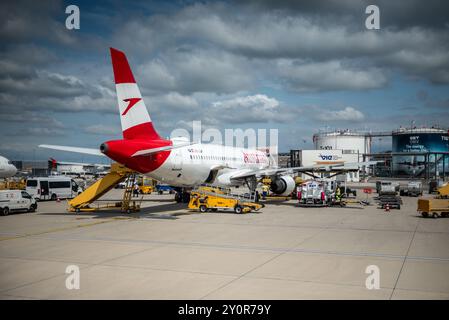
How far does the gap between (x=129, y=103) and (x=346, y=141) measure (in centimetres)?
9748

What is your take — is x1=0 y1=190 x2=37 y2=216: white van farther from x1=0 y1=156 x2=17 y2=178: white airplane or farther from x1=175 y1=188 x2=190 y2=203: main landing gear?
x1=175 y1=188 x2=190 y2=203: main landing gear

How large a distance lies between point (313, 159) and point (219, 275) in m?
70.0

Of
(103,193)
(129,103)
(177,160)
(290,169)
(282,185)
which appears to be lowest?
(103,193)

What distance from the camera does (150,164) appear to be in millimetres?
26531

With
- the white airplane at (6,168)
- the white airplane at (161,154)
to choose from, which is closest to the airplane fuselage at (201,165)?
the white airplane at (161,154)

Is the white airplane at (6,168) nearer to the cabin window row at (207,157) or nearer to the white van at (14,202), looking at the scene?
the white van at (14,202)

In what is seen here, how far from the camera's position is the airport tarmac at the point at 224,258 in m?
10.0

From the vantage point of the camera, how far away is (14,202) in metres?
28.8

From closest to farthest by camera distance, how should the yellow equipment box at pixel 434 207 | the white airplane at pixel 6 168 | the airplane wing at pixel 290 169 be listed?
the yellow equipment box at pixel 434 207 → the airplane wing at pixel 290 169 → the white airplane at pixel 6 168

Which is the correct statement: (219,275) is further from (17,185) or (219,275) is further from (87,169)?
(87,169)

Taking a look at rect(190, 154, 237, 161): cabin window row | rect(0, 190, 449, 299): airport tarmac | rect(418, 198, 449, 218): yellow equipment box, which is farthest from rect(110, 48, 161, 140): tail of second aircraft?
rect(418, 198, 449, 218): yellow equipment box

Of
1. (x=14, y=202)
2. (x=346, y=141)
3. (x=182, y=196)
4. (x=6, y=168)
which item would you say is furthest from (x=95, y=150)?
(x=346, y=141)

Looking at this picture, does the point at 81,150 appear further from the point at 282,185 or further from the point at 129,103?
the point at 282,185

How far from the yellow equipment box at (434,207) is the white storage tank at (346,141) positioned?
8599 centimetres
